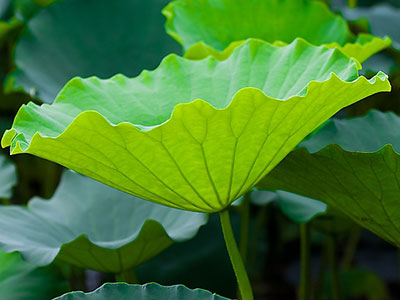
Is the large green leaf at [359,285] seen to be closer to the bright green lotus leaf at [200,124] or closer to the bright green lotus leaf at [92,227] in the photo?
the bright green lotus leaf at [92,227]

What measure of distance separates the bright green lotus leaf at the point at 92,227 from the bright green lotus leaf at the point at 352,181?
0.55ft

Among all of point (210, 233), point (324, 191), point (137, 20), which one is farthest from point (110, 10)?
point (324, 191)

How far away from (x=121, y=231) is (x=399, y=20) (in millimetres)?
963

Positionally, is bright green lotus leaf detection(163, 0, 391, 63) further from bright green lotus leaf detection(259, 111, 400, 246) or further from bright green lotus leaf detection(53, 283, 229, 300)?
bright green lotus leaf detection(53, 283, 229, 300)

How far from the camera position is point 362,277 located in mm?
1647

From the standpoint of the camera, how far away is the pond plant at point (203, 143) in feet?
2.15

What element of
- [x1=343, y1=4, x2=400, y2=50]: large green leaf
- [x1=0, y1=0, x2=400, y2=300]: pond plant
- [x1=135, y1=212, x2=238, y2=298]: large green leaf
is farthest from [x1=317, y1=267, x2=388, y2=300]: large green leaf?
[x1=343, y1=4, x2=400, y2=50]: large green leaf

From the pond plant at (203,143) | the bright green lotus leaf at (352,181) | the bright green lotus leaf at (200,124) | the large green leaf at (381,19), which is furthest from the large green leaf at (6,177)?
the large green leaf at (381,19)

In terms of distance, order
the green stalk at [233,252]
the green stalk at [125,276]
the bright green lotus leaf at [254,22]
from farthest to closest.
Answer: the bright green lotus leaf at [254,22], the green stalk at [125,276], the green stalk at [233,252]

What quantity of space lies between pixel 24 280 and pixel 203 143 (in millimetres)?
466

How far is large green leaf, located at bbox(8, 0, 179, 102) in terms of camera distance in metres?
1.36

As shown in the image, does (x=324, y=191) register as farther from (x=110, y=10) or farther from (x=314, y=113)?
(x=110, y=10)

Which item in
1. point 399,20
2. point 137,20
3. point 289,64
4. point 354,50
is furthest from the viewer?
point 399,20

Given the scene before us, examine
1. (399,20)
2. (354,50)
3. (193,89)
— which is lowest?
(193,89)
